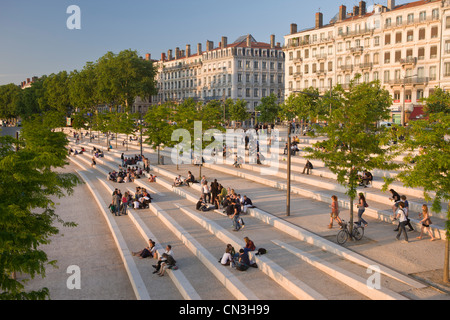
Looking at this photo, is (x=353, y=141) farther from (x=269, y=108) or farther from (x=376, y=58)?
(x=269, y=108)

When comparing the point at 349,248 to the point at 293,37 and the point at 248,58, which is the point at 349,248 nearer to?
the point at 293,37

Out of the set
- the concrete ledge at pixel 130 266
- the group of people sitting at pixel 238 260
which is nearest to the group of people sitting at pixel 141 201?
the concrete ledge at pixel 130 266

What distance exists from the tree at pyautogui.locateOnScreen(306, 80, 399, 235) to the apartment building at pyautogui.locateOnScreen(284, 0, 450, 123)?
96.8 ft

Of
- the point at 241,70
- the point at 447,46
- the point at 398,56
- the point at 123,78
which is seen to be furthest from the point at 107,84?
the point at 447,46

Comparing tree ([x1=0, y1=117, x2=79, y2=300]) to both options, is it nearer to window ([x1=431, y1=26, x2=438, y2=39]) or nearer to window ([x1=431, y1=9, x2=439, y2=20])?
window ([x1=431, y1=26, x2=438, y2=39])

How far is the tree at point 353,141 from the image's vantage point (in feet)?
48.2

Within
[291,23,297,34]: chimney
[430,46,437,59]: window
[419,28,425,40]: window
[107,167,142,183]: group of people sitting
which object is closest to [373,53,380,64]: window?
[419,28,425,40]: window

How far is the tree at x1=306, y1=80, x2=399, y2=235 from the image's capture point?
14680 millimetres

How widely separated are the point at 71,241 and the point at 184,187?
10155mm

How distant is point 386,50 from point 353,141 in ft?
153

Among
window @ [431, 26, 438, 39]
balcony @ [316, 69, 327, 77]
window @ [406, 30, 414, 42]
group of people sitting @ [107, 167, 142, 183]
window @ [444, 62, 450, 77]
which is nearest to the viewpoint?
group of people sitting @ [107, 167, 142, 183]

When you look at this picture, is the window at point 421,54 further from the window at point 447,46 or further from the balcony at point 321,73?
the balcony at point 321,73

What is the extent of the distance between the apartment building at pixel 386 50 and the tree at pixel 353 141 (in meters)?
29.5
